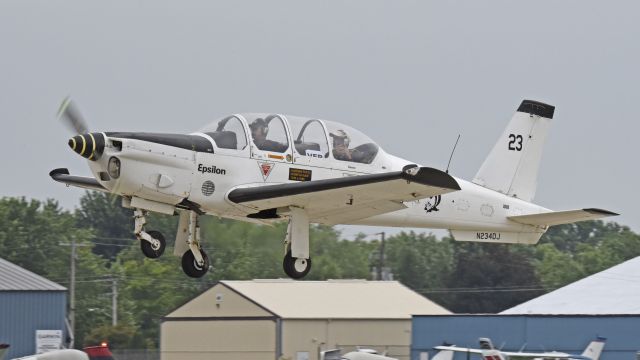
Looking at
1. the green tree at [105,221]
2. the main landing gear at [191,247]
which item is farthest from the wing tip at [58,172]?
the green tree at [105,221]

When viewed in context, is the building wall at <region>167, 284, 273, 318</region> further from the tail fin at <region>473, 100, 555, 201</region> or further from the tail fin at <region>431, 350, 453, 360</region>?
the tail fin at <region>473, 100, 555, 201</region>

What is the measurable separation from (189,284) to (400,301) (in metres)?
26.7

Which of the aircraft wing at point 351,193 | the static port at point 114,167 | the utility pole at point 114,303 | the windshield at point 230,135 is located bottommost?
the utility pole at point 114,303

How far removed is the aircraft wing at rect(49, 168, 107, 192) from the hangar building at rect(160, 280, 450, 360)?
15.7 metres

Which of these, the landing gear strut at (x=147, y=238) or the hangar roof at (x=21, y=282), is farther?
the hangar roof at (x=21, y=282)

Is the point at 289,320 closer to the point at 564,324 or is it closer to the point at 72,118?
the point at 564,324

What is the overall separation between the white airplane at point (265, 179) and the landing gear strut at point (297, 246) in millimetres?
19

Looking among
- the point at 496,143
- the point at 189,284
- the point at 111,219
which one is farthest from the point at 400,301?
the point at 111,219

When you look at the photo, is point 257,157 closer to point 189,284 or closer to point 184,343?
point 184,343

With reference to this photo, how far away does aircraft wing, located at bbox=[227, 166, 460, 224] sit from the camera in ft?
67.4

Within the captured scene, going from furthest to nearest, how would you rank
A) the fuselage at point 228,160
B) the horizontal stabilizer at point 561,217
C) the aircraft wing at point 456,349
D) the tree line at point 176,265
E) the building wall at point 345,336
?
1. the tree line at point 176,265
2. the building wall at point 345,336
3. the aircraft wing at point 456,349
4. the horizontal stabilizer at point 561,217
5. the fuselage at point 228,160

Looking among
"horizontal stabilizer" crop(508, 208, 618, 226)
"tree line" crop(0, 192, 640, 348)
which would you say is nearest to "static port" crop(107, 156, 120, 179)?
"horizontal stabilizer" crop(508, 208, 618, 226)

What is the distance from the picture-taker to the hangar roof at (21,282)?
128 feet

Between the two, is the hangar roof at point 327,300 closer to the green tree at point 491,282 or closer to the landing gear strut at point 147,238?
the landing gear strut at point 147,238
